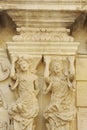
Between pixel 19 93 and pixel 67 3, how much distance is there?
105 centimetres

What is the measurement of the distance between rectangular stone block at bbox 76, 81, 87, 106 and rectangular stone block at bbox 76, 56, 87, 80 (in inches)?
2.5

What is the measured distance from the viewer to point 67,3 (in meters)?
4.91

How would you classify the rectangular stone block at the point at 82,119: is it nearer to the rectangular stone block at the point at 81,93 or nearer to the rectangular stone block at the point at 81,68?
the rectangular stone block at the point at 81,93

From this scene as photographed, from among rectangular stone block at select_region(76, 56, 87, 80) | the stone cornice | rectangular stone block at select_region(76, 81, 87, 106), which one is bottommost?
rectangular stone block at select_region(76, 81, 87, 106)

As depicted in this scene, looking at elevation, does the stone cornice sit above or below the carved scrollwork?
above

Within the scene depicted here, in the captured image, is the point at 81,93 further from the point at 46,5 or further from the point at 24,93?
the point at 46,5

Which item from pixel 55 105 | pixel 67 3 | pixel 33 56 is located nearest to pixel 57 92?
pixel 55 105

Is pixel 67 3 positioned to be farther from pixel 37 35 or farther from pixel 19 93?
pixel 19 93

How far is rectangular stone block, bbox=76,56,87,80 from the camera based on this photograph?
5.00 meters

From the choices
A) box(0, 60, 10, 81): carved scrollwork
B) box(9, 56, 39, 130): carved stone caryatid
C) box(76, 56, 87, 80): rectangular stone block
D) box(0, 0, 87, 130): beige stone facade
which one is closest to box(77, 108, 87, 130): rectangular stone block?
box(0, 0, 87, 130): beige stone facade

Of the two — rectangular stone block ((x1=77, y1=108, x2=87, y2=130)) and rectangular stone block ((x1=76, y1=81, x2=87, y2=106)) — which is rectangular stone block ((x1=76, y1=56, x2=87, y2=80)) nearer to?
rectangular stone block ((x1=76, y1=81, x2=87, y2=106))

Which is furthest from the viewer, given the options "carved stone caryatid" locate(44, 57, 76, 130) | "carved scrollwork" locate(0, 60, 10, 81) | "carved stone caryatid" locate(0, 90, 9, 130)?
"carved scrollwork" locate(0, 60, 10, 81)

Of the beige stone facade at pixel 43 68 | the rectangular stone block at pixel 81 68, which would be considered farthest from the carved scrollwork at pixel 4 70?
the rectangular stone block at pixel 81 68

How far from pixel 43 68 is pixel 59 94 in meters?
0.36
